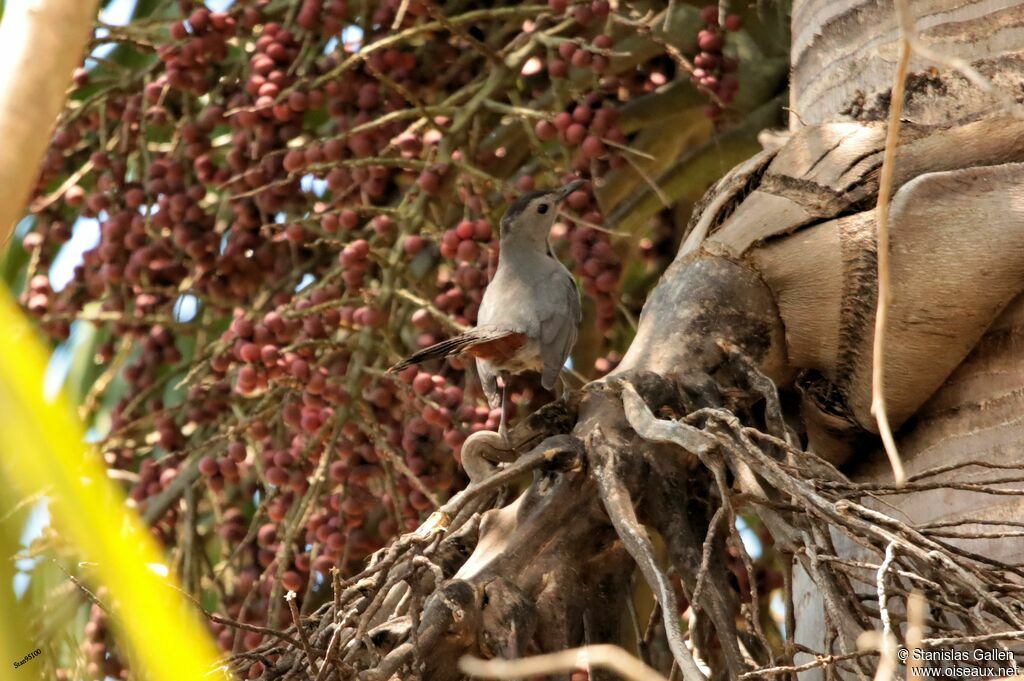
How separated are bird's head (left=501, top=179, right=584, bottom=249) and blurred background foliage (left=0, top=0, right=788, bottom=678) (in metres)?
0.03

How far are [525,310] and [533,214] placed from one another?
196mm

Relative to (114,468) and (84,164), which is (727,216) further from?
(84,164)

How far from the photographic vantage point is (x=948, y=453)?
4.64ft

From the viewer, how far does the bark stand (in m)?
0.41

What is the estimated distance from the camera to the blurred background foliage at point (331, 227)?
78.7 inches

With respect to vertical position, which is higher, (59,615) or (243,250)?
(243,250)

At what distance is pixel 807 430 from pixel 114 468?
52.6 inches

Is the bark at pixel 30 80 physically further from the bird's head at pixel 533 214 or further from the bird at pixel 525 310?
the bird's head at pixel 533 214

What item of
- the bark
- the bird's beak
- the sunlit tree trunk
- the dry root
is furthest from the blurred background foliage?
the bark

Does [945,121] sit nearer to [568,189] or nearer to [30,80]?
[568,189]

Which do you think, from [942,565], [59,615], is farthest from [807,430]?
[59,615]

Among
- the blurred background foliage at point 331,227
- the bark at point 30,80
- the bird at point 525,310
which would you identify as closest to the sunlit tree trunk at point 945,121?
the blurred background foliage at point 331,227

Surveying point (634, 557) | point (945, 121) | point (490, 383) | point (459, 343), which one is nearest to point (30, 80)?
point (634, 557)

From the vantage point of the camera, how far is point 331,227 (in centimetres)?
219
